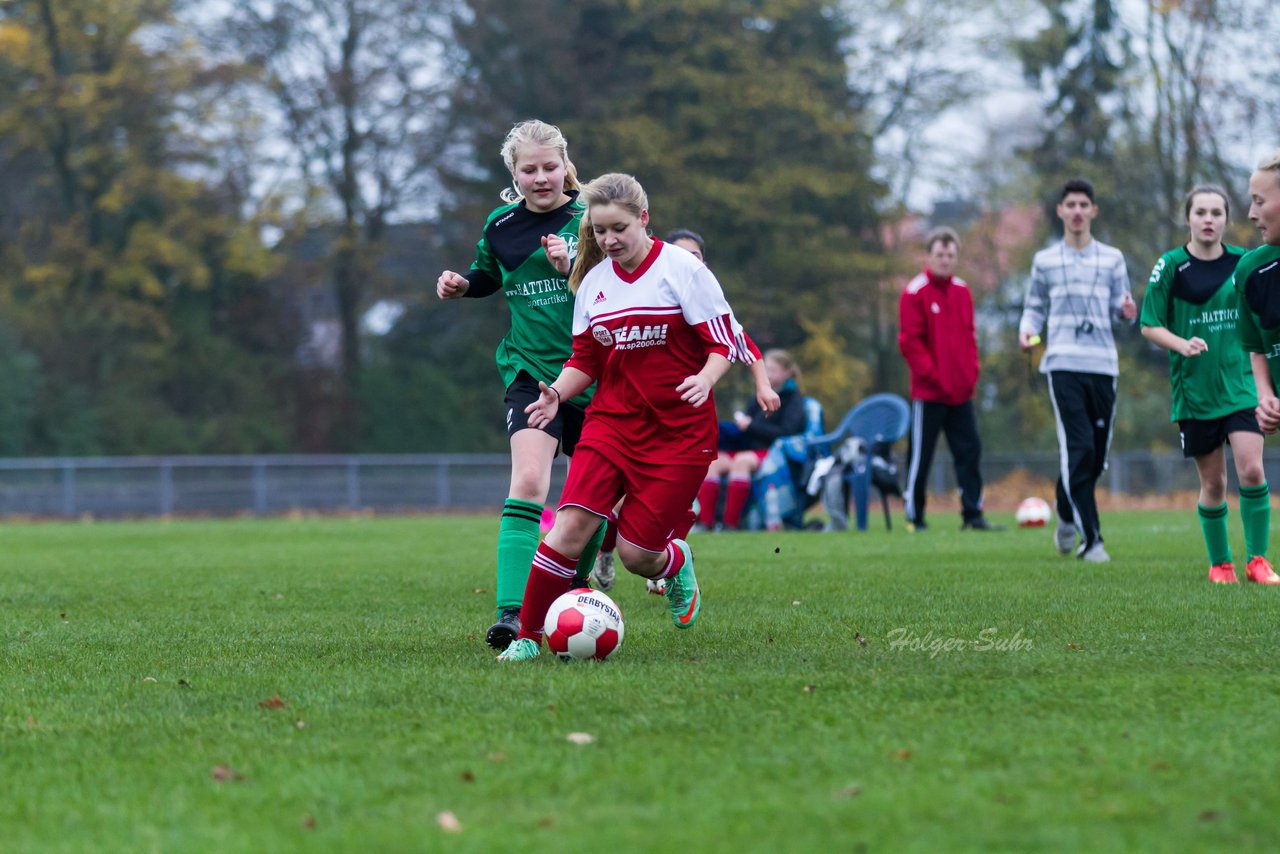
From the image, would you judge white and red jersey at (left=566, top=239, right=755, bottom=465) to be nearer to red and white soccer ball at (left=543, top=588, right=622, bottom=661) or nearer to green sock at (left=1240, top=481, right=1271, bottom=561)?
red and white soccer ball at (left=543, top=588, right=622, bottom=661)

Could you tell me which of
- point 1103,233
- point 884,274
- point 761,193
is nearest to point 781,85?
point 761,193

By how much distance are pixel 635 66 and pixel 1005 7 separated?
830cm

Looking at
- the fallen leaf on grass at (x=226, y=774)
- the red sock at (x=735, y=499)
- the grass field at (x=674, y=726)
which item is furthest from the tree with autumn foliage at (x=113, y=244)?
the fallen leaf on grass at (x=226, y=774)

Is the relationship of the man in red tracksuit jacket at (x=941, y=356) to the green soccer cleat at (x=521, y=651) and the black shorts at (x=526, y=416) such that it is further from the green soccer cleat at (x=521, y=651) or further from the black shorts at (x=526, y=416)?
the green soccer cleat at (x=521, y=651)

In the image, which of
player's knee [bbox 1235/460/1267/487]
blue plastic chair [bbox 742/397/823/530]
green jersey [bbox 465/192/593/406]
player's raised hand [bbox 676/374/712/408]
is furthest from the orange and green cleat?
blue plastic chair [bbox 742/397/823/530]

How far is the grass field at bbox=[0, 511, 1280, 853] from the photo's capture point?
3.11 m

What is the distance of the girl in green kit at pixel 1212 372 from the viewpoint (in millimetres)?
8172

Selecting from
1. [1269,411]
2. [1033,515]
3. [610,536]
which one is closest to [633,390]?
[610,536]

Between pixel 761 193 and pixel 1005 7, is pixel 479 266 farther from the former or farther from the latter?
pixel 1005 7

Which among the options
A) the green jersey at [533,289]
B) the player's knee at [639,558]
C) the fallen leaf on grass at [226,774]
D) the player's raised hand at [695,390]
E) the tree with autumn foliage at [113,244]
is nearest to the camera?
the fallen leaf on grass at [226,774]

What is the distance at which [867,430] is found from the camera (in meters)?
15.9

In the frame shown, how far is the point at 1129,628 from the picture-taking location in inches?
238

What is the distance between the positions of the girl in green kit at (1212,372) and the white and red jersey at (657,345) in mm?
3421

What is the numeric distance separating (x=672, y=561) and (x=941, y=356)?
807cm
